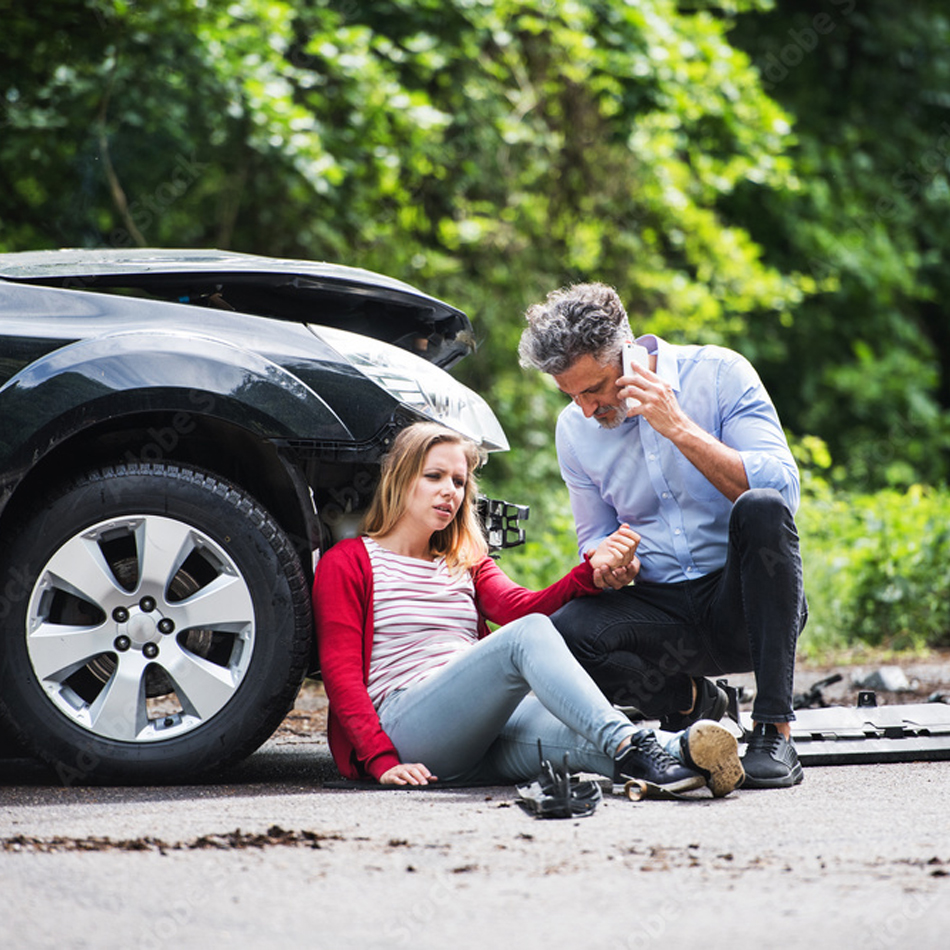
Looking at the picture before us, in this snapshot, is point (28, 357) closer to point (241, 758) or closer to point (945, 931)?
point (241, 758)

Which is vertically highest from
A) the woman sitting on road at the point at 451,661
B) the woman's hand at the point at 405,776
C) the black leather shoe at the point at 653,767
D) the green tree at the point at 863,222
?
the green tree at the point at 863,222

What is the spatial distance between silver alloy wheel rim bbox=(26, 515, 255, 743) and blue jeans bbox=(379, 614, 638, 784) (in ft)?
1.61

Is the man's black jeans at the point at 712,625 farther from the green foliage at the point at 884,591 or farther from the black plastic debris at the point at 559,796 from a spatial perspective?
the green foliage at the point at 884,591

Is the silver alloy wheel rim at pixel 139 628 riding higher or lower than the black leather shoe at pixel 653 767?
higher

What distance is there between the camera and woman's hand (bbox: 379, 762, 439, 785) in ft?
11.3

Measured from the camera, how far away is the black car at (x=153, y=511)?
3.47 meters

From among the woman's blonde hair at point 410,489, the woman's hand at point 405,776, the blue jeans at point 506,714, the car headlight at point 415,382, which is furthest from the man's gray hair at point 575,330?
the woman's hand at point 405,776

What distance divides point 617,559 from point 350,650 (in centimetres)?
79

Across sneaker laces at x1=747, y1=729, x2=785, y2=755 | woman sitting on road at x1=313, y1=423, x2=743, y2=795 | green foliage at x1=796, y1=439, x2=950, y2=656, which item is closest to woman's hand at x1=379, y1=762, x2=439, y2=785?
woman sitting on road at x1=313, y1=423, x2=743, y2=795

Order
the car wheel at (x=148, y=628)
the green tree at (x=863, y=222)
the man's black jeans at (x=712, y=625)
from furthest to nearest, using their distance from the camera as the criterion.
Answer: the green tree at (x=863, y=222) < the man's black jeans at (x=712, y=625) < the car wheel at (x=148, y=628)

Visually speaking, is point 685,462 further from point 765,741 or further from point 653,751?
point 653,751

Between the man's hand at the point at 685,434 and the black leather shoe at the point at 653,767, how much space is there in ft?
2.68

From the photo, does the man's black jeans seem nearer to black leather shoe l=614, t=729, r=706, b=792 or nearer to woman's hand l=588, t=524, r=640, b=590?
woman's hand l=588, t=524, r=640, b=590

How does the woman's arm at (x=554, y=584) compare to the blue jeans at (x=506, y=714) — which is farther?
the woman's arm at (x=554, y=584)
